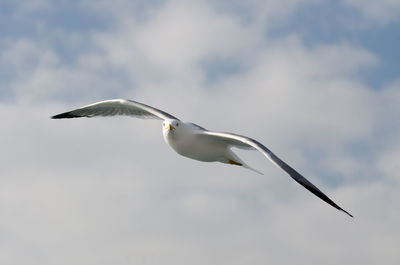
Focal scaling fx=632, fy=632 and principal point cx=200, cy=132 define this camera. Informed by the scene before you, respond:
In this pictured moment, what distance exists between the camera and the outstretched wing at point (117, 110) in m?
18.4

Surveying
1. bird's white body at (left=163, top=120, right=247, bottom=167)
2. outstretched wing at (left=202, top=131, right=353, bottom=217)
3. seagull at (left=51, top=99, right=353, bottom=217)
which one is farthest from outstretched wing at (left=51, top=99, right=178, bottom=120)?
outstretched wing at (left=202, top=131, right=353, bottom=217)

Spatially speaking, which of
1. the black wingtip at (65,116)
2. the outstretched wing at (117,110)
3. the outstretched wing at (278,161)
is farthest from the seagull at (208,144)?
the black wingtip at (65,116)

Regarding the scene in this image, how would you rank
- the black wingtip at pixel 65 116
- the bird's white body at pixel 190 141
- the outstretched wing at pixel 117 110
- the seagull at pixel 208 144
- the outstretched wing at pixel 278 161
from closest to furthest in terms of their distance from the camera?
1. the outstretched wing at pixel 278 161
2. the seagull at pixel 208 144
3. the bird's white body at pixel 190 141
4. the outstretched wing at pixel 117 110
5. the black wingtip at pixel 65 116

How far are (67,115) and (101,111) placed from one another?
1465 mm

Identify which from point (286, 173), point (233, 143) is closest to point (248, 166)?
point (233, 143)

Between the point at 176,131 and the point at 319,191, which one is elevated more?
the point at 176,131

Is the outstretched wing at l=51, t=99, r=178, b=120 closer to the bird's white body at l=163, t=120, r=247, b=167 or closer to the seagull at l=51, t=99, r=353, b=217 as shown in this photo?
the seagull at l=51, t=99, r=353, b=217

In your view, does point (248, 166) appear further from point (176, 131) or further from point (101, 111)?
→ point (101, 111)

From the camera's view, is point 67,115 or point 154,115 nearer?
point 154,115

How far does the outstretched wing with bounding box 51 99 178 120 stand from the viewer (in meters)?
18.4

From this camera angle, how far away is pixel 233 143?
16.2 metres

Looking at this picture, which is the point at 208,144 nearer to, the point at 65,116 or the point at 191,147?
the point at 191,147

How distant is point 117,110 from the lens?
19844 mm

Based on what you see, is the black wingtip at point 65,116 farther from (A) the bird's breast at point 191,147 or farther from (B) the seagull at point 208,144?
(A) the bird's breast at point 191,147
